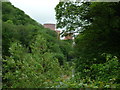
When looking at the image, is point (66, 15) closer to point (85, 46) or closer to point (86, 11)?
point (86, 11)

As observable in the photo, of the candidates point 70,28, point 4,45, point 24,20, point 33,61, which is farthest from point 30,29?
point 33,61

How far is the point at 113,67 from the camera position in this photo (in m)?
4.07

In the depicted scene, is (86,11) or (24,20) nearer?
(86,11)

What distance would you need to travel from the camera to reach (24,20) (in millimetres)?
36281

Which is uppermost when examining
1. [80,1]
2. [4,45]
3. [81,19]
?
[80,1]

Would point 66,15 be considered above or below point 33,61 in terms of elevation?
above

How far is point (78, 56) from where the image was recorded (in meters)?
7.85

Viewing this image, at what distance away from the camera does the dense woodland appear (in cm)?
379

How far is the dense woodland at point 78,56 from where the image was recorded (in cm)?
379

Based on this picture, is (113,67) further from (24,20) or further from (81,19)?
(24,20)

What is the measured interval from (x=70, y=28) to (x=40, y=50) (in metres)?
3.69

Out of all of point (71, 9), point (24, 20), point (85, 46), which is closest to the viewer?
point (85, 46)

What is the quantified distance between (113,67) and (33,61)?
1.73 metres

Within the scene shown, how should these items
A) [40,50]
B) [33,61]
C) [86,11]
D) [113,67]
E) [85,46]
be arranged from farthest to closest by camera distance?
[86,11] → [85,46] → [40,50] → [33,61] → [113,67]
